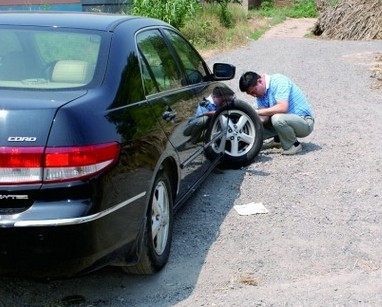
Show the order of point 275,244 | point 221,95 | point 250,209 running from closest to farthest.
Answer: point 275,244 → point 250,209 → point 221,95

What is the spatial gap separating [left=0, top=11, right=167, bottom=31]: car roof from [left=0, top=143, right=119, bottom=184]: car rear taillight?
4.18 ft

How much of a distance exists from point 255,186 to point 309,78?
332 inches

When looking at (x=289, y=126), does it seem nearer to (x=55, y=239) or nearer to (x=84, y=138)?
(x=84, y=138)

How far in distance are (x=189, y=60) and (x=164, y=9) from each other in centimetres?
1353

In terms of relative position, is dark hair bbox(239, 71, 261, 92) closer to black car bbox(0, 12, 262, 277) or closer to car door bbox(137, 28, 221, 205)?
car door bbox(137, 28, 221, 205)

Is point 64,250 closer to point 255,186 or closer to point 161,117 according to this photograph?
point 161,117

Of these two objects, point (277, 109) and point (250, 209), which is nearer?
point (250, 209)

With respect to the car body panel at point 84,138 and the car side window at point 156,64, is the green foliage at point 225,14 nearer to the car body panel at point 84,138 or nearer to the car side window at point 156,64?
the car side window at point 156,64

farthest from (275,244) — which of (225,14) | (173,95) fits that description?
(225,14)

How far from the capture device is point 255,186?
21.0 feet

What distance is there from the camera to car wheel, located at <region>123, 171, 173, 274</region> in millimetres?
4082

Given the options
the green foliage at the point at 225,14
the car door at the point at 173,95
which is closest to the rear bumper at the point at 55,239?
the car door at the point at 173,95

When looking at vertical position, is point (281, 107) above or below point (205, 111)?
below

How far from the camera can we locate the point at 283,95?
24.1ft
